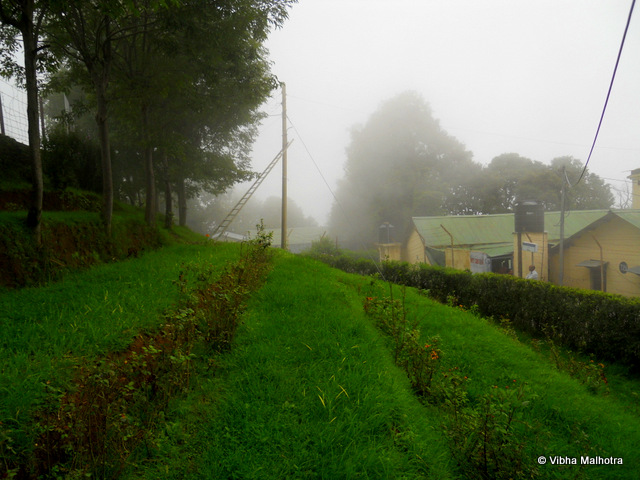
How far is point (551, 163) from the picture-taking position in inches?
733

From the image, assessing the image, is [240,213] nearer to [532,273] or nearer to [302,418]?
[532,273]

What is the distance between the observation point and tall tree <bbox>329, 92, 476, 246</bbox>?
75.5 feet

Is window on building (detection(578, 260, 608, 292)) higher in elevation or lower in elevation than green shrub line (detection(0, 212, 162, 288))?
lower

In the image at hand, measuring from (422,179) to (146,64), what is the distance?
66.7 ft

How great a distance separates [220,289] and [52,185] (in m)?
5.64

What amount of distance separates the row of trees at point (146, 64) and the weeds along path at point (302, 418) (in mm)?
4252

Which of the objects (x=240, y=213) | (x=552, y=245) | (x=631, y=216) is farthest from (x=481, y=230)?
(x=240, y=213)

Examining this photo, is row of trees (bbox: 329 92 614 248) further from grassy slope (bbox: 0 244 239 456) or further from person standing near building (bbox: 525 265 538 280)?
grassy slope (bbox: 0 244 239 456)

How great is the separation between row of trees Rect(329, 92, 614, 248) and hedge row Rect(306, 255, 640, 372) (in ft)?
24.1

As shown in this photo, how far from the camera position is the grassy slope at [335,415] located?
1.80m

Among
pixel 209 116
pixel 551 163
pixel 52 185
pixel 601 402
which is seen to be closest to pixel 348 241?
pixel 551 163

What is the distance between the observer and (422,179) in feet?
78.3

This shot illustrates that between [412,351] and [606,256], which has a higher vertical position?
[606,256]

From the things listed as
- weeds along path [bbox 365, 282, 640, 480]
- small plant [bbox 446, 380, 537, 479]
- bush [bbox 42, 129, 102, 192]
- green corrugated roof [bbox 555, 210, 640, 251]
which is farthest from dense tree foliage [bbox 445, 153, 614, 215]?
bush [bbox 42, 129, 102, 192]
